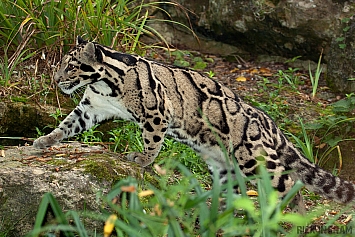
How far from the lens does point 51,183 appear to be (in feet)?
17.1

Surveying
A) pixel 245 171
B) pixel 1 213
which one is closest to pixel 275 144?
pixel 245 171

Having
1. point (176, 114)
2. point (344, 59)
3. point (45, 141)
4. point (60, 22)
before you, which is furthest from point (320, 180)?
point (60, 22)

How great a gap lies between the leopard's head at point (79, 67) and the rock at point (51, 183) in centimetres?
76

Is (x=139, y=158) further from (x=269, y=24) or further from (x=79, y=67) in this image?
(x=269, y=24)

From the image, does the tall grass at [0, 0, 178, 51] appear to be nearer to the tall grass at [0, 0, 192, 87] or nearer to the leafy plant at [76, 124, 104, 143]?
the tall grass at [0, 0, 192, 87]

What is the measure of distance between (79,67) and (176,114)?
104cm

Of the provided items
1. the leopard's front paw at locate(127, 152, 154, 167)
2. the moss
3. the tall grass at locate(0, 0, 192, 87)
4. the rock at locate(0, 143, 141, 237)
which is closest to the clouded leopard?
the leopard's front paw at locate(127, 152, 154, 167)

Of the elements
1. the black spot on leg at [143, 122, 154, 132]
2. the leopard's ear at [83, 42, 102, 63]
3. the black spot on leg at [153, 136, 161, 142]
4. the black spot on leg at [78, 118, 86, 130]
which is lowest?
the black spot on leg at [78, 118, 86, 130]

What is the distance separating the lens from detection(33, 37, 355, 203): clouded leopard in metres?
6.08

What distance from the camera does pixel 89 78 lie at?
20.4 ft

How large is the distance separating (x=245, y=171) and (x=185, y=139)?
731 mm

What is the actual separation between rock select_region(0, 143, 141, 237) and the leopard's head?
30.1 inches

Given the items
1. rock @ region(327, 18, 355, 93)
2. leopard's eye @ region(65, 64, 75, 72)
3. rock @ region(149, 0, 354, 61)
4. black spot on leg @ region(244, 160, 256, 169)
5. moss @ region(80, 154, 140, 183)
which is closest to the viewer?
moss @ region(80, 154, 140, 183)

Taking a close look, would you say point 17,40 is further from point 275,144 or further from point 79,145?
point 275,144
